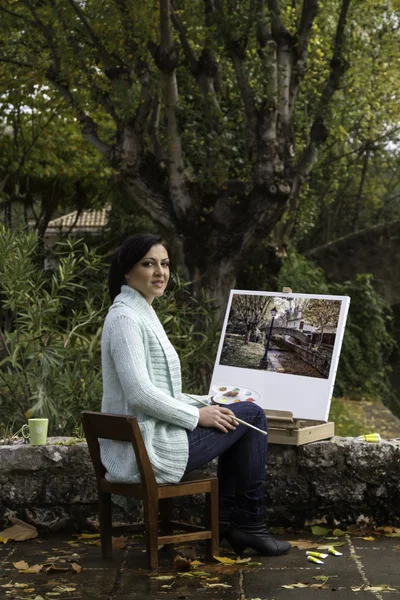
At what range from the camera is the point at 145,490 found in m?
4.48

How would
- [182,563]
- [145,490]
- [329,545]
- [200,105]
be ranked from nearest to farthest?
[145,490]
[182,563]
[329,545]
[200,105]

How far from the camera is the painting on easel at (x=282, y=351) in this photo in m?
5.44

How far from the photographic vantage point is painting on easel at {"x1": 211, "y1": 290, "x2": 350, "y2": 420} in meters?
5.44

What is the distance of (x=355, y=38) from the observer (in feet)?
39.6

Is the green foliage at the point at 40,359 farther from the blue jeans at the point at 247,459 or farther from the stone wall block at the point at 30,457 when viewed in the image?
the blue jeans at the point at 247,459

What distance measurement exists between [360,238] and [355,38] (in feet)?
32.0

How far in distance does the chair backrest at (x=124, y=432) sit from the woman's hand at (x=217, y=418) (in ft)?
1.22

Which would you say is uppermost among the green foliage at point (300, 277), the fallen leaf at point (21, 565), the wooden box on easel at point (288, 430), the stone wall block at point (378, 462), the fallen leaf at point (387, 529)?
the green foliage at point (300, 277)

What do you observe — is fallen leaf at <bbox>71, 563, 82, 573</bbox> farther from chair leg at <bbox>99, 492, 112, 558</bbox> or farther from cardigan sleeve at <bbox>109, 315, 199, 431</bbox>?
cardigan sleeve at <bbox>109, 315, 199, 431</bbox>

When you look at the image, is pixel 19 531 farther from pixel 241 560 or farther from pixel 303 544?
pixel 303 544

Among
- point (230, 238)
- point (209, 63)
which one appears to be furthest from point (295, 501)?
point (209, 63)

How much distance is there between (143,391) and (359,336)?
1428cm

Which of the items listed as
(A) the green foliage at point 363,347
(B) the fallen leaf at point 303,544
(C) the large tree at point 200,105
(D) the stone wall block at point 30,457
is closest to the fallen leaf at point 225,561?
(B) the fallen leaf at point 303,544

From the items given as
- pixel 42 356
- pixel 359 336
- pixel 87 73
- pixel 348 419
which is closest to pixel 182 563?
pixel 42 356
